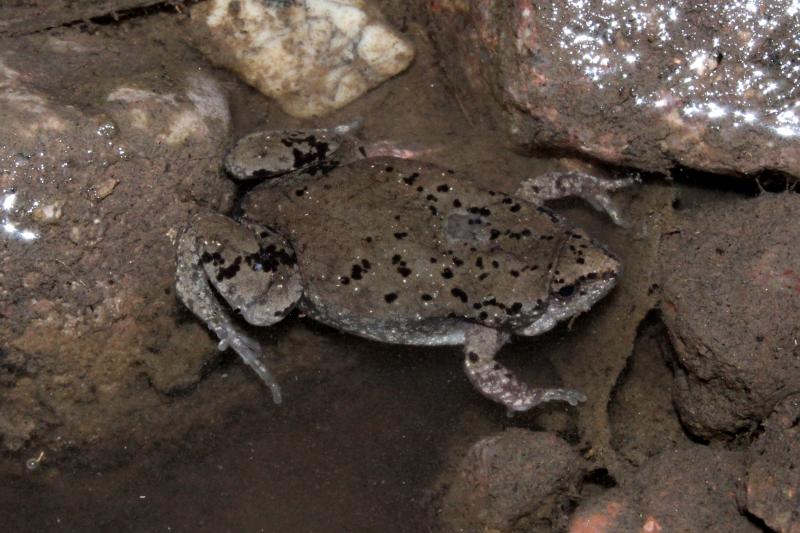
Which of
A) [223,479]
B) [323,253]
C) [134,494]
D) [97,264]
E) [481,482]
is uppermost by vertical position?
[323,253]

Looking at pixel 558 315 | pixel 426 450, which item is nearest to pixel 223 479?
pixel 426 450

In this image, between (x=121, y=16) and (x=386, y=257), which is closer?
(x=386, y=257)

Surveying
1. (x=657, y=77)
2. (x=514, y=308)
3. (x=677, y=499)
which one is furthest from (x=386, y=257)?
(x=677, y=499)

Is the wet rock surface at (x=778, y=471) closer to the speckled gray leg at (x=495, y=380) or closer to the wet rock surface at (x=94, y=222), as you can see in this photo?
the speckled gray leg at (x=495, y=380)

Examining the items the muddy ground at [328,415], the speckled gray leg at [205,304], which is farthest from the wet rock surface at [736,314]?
the speckled gray leg at [205,304]

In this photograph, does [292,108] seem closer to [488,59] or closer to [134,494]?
[488,59]

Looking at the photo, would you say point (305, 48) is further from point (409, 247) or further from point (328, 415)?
point (328, 415)
